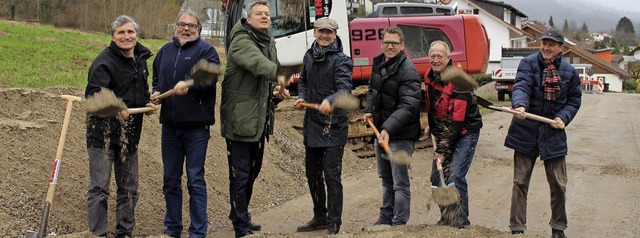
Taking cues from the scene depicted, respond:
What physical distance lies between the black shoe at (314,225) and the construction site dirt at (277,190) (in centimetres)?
9

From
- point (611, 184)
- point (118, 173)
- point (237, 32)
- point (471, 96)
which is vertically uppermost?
point (237, 32)

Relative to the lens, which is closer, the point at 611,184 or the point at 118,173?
the point at 118,173

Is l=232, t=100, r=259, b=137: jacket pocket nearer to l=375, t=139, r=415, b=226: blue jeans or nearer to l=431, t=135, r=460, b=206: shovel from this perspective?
l=375, t=139, r=415, b=226: blue jeans

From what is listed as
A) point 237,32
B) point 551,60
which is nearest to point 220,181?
point 237,32

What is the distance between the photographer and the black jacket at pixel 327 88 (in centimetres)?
648

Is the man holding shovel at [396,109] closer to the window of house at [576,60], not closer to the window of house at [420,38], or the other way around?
the window of house at [420,38]

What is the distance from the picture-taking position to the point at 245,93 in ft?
19.6

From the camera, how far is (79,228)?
605 cm

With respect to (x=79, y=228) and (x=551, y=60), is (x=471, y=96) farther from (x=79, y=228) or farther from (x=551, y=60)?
(x=79, y=228)

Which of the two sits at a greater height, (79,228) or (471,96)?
(471,96)

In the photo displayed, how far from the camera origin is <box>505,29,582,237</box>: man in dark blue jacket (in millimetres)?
6203

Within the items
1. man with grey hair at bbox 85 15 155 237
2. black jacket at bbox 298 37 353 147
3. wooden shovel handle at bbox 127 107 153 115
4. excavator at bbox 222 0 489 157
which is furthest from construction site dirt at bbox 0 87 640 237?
excavator at bbox 222 0 489 157

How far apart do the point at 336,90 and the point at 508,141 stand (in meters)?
1.60

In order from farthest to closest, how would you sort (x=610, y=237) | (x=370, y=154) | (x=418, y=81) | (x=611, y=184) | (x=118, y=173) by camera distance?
(x=370, y=154)
(x=611, y=184)
(x=610, y=237)
(x=418, y=81)
(x=118, y=173)
